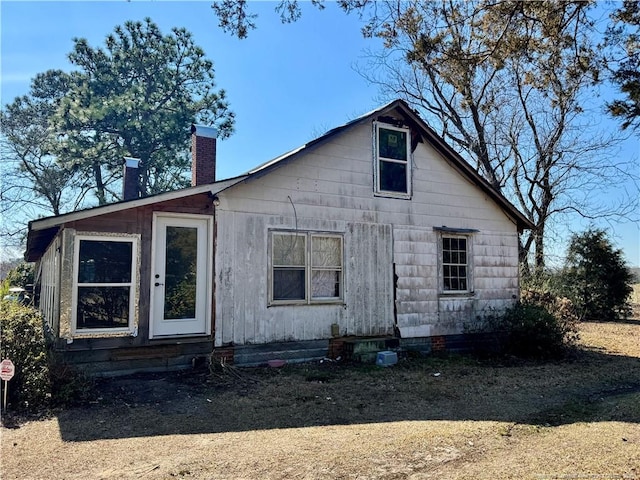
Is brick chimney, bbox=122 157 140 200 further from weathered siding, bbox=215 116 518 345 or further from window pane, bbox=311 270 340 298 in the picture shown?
window pane, bbox=311 270 340 298

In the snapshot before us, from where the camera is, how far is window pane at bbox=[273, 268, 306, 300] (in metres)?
9.41

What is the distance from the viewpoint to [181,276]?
8.51 m

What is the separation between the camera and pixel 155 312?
820 cm

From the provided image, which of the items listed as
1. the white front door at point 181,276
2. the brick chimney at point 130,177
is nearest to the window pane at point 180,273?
the white front door at point 181,276

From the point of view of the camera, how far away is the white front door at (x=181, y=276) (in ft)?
27.1

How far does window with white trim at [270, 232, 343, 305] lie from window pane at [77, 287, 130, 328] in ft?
8.82

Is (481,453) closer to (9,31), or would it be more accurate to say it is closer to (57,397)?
(57,397)

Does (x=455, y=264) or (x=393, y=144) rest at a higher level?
(x=393, y=144)

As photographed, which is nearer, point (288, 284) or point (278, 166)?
point (278, 166)

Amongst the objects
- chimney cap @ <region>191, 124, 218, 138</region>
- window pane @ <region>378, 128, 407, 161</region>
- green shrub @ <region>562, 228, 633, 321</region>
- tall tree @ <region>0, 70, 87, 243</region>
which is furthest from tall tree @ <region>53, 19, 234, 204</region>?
green shrub @ <region>562, 228, 633, 321</region>

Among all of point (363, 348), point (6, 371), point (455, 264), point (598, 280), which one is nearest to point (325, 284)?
point (363, 348)

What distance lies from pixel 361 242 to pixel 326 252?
2.88ft

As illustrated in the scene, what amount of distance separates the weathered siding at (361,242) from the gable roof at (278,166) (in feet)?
0.60

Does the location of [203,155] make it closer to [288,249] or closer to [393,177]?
[288,249]
